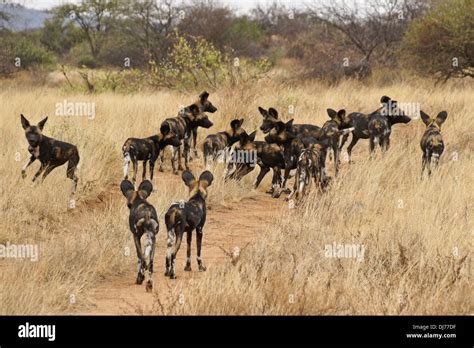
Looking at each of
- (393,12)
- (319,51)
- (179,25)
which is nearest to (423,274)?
(319,51)

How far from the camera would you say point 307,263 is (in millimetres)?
6965

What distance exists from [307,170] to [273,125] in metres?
1.36

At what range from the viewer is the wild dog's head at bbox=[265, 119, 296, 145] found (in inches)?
442

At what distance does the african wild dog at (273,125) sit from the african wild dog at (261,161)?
207 millimetres

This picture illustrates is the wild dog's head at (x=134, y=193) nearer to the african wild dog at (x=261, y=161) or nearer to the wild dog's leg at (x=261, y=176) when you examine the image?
the african wild dog at (x=261, y=161)

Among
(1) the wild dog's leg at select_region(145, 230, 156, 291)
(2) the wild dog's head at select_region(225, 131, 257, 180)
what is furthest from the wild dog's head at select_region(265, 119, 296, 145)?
(1) the wild dog's leg at select_region(145, 230, 156, 291)

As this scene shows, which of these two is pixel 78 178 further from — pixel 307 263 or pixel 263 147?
pixel 307 263

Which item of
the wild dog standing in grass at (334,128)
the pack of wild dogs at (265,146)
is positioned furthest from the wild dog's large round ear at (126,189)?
the wild dog standing in grass at (334,128)

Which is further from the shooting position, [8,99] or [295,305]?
[8,99]

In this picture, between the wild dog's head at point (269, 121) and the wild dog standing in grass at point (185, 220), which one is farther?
the wild dog's head at point (269, 121)

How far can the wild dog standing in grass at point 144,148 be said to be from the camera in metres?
10.8

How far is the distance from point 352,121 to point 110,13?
33530 mm

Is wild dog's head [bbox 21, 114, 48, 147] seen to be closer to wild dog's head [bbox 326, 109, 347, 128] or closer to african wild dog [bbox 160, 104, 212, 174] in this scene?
african wild dog [bbox 160, 104, 212, 174]

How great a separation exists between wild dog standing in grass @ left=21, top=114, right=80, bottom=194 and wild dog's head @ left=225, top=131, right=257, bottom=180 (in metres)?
2.30
